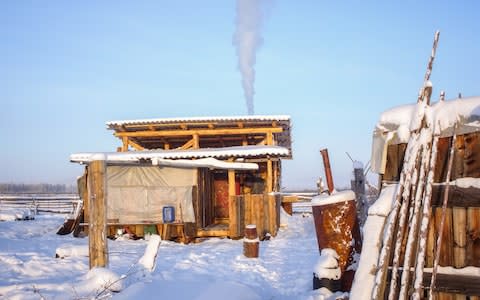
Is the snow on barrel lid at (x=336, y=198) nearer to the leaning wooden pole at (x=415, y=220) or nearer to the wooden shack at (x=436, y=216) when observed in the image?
the wooden shack at (x=436, y=216)

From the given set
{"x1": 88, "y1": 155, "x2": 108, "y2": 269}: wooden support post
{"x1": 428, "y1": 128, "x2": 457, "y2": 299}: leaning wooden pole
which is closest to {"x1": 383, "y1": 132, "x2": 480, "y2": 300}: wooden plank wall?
{"x1": 428, "y1": 128, "x2": 457, "y2": 299}: leaning wooden pole

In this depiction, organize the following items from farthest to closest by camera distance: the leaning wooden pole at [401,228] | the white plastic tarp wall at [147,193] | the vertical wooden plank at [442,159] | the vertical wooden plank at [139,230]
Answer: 1. the vertical wooden plank at [139,230]
2. the white plastic tarp wall at [147,193]
3. the vertical wooden plank at [442,159]
4. the leaning wooden pole at [401,228]

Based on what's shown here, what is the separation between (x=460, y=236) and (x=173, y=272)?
5673mm

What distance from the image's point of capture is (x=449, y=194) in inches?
152

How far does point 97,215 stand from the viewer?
6.85 m

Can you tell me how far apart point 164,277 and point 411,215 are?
193 inches

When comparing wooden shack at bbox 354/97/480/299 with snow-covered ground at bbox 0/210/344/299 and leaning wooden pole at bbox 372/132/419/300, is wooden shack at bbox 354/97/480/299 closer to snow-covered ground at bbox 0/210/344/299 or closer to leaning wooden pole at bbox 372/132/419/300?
leaning wooden pole at bbox 372/132/419/300

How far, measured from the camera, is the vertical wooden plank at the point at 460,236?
12.5 ft

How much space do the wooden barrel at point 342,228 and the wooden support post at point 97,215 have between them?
3784 mm

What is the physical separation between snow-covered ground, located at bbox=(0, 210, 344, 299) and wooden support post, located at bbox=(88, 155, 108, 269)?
0.39 meters

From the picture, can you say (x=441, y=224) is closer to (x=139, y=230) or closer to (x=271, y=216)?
(x=271, y=216)

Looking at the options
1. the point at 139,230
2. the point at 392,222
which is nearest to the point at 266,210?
the point at 139,230

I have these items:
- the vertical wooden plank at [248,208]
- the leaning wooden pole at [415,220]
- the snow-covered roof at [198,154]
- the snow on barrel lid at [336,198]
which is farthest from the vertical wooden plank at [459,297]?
the vertical wooden plank at [248,208]

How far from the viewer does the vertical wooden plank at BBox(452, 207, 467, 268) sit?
381 cm
